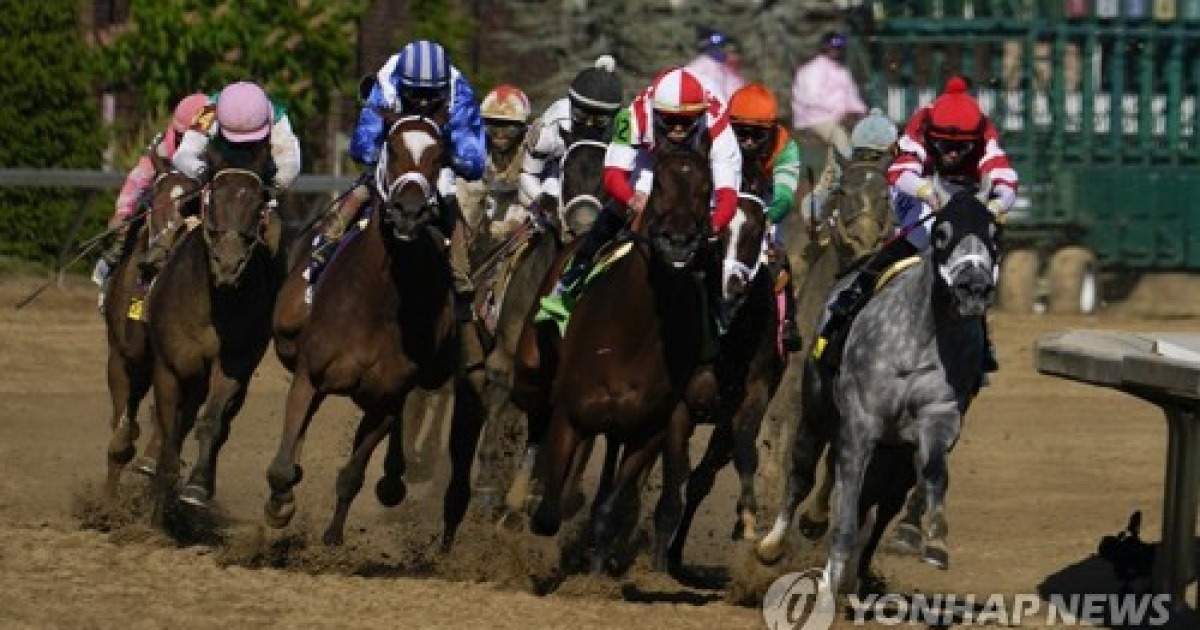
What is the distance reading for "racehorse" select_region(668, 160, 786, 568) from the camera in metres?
12.5

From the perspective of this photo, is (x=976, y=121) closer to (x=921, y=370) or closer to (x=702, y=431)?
(x=921, y=370)

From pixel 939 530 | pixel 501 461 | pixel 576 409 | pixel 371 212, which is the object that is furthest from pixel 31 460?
pixel 939 530

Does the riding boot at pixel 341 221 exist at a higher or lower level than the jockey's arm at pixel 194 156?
lower

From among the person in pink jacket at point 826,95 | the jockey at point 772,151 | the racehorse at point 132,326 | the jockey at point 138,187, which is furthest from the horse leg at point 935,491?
the person in pink jacket at point 826,95

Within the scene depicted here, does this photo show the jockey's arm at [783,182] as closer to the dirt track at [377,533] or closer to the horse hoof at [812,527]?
the horse hoof at [812,527]

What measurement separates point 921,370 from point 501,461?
3659mm

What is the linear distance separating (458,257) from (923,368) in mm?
2442

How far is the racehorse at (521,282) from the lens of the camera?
13.8 m

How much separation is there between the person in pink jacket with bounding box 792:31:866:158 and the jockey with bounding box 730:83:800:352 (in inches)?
348

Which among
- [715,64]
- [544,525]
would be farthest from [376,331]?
[715,64]

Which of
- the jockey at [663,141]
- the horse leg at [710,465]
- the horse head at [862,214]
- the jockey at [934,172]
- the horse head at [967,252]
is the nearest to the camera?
the horse head at [967,252]

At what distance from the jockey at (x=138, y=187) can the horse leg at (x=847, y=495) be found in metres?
4.66

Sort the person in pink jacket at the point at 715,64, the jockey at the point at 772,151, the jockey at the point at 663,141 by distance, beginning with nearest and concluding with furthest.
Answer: the jockey at the point at 663,141 < the jockey at the point at 772,151 < the person in pink jacket at the point at 715,64

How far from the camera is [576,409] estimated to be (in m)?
12.1
